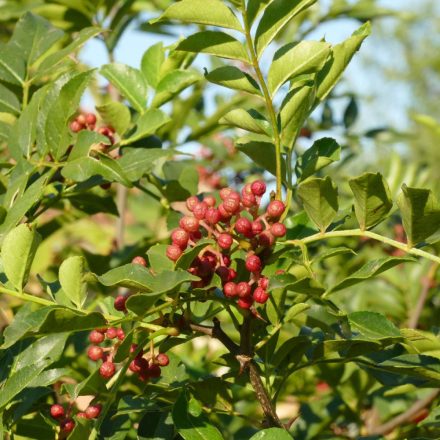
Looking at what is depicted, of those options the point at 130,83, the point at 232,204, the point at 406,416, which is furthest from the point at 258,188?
the point at 406,416

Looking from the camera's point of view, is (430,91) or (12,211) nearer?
(12,211)

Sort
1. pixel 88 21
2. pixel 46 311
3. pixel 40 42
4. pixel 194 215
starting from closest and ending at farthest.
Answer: pixel 46 311 < pixel 194 215 < pixel 40 42 < pixel 88 21

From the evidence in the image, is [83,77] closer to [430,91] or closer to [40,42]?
[40,42]

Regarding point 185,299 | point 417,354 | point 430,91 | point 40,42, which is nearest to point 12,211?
point 185,299

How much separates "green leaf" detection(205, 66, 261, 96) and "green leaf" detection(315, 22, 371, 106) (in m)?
0.07

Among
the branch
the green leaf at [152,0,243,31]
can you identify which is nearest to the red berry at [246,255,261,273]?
the green leaf at [152,0,243,31]

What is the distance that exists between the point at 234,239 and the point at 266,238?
4 cm

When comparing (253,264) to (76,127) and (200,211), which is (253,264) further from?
(76,127)

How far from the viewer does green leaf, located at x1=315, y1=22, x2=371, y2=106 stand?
822 millimetres

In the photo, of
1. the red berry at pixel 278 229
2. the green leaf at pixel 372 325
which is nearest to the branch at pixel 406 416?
the green leaf at pixel 372 325

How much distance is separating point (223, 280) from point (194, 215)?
7cm

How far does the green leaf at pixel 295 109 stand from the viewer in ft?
2.65

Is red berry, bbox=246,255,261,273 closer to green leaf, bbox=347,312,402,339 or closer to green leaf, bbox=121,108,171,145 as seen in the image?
green leaf, bbox=347,312,402,339

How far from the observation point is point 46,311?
0.71 meters
